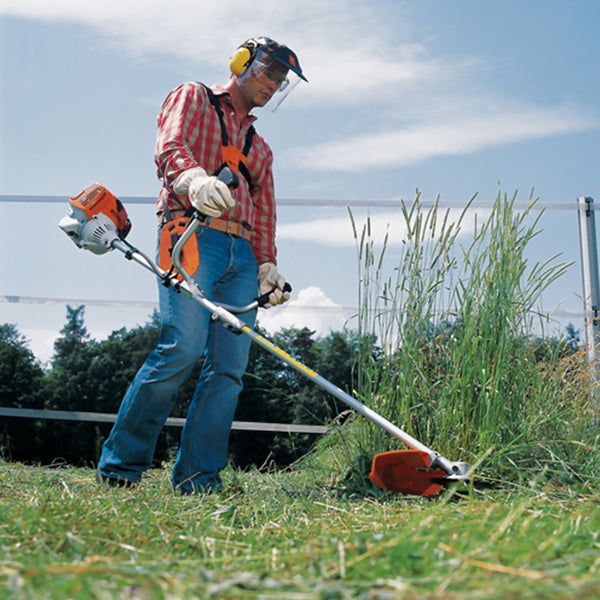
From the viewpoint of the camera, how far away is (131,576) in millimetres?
827

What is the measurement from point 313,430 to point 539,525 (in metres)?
2.30

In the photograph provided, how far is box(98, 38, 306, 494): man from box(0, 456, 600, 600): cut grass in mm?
453

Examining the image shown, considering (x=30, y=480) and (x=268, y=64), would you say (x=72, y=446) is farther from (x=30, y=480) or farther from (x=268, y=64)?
(x=268, y=64)

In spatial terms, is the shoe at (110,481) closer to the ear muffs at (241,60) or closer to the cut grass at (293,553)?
the cut grass at (293,553)

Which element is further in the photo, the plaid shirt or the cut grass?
the plaid shirt

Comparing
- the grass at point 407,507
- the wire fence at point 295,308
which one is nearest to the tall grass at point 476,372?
the grass at point 407,507

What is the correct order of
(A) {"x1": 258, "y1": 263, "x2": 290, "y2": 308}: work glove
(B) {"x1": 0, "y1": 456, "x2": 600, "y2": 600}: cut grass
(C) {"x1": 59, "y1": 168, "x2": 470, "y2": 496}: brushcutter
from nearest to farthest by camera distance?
(B) {"x1": 0, "y1": 456, "x2": 600, "y2": 600}: cut grass, (C) {"x1": 59, "y1": 168, "x2": 470, "y2": 496}: brushcutter, (A) {"x1": 258, "y1": 263, "x2": 290, "y2": 308}: work glove

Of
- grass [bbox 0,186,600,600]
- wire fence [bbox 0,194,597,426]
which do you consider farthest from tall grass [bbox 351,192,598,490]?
wire fence [bbox 0,194,597,426]

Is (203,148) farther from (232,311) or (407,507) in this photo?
(407,507)

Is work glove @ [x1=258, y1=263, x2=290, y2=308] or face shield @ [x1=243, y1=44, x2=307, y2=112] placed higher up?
face shield @ [x1=243, y1=44, x2=307, y2=112]

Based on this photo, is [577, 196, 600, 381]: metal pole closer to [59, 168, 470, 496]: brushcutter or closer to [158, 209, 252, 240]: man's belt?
[59, 168, 470, 496]: brushcutter

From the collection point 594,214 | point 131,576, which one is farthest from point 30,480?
point 594,214

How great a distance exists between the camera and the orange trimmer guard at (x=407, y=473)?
1.75m

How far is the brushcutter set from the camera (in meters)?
1.75
